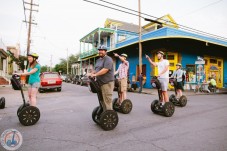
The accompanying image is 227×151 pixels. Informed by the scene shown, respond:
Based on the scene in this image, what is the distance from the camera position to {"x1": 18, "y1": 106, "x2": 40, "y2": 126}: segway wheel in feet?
13.7

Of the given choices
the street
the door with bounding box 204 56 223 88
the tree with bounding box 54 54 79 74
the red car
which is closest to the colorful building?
the door with bounding box 204 56 223 88

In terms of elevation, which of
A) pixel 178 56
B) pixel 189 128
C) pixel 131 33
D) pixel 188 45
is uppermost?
pixel 131 33

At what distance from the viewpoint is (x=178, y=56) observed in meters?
17.2

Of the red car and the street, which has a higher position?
the red car

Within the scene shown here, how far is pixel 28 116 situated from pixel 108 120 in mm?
2053

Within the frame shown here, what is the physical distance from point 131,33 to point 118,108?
82.2 ft

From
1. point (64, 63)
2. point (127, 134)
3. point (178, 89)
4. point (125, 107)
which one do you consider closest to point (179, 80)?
point (178, 89)

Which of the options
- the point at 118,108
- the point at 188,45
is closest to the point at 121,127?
the point at 118,108

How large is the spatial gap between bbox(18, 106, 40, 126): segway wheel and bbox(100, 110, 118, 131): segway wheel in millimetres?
1822

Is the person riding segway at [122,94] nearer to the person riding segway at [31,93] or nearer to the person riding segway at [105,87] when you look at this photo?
the person riding segway at [105,87]

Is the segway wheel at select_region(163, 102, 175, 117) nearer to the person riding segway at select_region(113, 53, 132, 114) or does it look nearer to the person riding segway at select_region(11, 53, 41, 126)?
the person riding segway at select_region(113, 53, 132, 114)

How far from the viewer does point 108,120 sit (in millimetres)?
3889

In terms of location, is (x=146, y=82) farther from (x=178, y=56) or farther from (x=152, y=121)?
(x=152, y=121)

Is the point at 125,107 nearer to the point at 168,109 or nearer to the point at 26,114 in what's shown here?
the point at 168,109
